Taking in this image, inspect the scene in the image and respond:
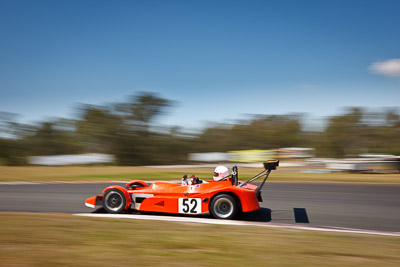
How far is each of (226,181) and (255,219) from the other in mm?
1013

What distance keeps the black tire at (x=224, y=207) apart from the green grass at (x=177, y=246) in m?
0.84

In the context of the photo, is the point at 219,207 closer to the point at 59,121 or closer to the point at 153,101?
the point at 153,101

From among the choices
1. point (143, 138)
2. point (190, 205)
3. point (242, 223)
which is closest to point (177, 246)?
point (242, 223)

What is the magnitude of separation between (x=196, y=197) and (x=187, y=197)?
0.18m

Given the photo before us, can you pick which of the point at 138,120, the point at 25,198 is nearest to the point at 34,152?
the point at 138,120

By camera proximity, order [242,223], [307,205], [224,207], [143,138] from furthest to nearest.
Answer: [143,138]
[307,205]
[224,207]
[242,223]

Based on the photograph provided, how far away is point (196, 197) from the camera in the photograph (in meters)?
6.65

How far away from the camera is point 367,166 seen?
18625mm

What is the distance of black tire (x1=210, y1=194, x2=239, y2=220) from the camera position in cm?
655

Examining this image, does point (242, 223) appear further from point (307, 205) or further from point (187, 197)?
point (307, 205)

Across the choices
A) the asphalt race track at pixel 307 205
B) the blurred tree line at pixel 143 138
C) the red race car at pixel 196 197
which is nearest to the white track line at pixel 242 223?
the red race car at pixel 196 197

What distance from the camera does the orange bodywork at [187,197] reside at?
6.55 metres

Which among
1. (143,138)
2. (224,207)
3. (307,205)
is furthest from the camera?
(143,138)

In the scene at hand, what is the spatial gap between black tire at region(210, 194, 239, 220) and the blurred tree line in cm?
2819
